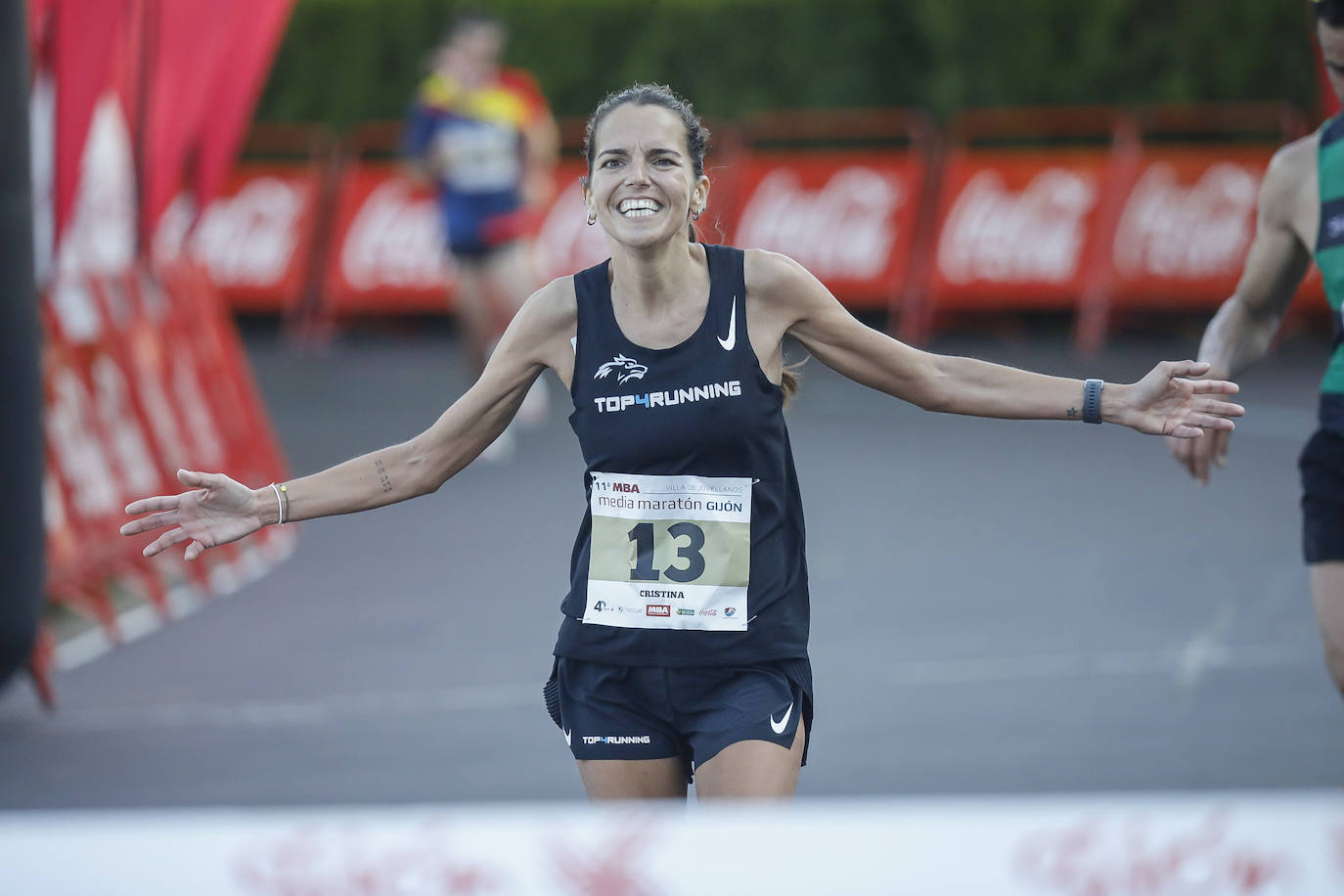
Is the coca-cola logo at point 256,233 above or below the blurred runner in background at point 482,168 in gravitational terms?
below

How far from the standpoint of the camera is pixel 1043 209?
48.1 ft

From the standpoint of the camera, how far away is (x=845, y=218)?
1526 centimetres

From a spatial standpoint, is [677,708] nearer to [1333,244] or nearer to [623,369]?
[623,369]

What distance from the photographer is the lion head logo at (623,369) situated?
3.04 m

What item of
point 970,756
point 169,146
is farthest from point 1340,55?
point 169,146

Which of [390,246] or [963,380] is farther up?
[963,380]

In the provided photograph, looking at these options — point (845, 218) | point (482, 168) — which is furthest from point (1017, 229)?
point (482, 168)

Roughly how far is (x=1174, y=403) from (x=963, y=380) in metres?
0.38

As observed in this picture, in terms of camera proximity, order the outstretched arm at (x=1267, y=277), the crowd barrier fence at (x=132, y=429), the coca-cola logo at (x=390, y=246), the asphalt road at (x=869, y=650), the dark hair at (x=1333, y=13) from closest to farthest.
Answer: the dark hair at (x=1333, y=13)
the outstretched arm at (x=1267, y=277)
the asphalt road at (x=869, y=650)
the crowd barrier fence at (x=132, y=429)
the coca-cola logo at (x=390, y=246)

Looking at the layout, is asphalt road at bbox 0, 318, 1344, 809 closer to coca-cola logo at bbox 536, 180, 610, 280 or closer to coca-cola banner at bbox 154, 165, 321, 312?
coca-cola logo at bbox 536, 180, 610, 280

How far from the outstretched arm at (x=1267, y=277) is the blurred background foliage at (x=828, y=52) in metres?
11.9

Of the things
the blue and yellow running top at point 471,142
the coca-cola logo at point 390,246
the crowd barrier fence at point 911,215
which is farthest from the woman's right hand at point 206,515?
the coca-cola logo at point 390,246

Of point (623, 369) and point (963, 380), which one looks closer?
point (623, 369)

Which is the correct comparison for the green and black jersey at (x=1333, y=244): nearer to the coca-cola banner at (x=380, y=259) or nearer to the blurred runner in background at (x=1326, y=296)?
the blurred runner in background at (x=1326, y=296)
